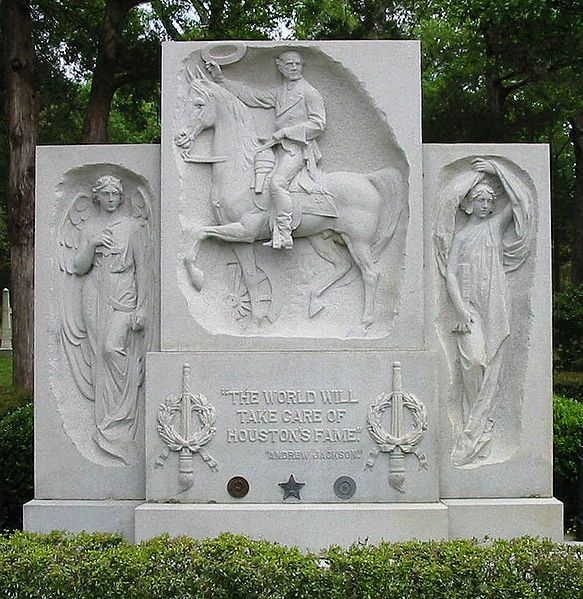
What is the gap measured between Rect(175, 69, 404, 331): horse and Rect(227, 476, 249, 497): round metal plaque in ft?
4.56

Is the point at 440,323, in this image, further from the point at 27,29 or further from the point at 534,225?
the point at 27,29

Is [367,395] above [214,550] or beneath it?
above

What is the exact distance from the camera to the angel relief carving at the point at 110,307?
8.84 metres

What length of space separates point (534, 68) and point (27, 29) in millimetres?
9844

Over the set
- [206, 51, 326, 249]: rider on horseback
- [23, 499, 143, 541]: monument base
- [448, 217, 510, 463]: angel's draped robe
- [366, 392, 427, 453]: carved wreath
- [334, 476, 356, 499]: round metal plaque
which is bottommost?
[23, 499, 143, 541]: monument base

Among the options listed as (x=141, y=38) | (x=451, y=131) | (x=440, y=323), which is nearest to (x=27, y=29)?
(x=141, y=38)

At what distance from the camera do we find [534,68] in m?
20.2

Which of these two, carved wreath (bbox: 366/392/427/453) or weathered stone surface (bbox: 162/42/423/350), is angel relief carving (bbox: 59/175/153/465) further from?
carved wreath (bbox: 366/392/427/453)

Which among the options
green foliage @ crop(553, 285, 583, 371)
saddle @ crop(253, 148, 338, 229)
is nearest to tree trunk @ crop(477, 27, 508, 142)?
green foliage @ crop(553, 285, 583, 371)

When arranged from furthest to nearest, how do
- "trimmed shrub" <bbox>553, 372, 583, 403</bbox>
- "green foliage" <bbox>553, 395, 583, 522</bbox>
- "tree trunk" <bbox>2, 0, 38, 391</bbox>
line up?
"tree trunk" <bbox>2, 0, 38, 391</bbox>, "trimmed shrub" <bbox>553, 372, 583, 403</bbox>, "green foliage" <bbox>553, 395, 583, 522</bbox>

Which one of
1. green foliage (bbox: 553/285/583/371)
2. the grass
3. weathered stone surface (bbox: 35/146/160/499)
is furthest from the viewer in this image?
green foliage (bbox: 553/285/583/371)

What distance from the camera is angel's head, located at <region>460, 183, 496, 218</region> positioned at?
8750mm

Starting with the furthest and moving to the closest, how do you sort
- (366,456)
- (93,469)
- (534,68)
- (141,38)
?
(534,68)
(141,38)
(93,469)
(366,456)

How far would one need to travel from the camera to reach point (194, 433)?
27.2 feet
